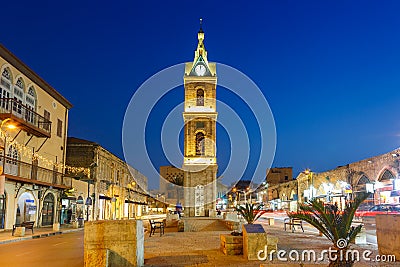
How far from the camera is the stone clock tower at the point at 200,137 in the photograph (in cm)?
3061

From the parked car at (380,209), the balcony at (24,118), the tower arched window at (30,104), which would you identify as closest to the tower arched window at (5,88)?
the balcony at (24,118)

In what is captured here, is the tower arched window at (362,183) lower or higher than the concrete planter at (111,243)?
higher

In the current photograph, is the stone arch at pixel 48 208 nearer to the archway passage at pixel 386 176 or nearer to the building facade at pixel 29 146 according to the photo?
the building facade at pixel 29 146

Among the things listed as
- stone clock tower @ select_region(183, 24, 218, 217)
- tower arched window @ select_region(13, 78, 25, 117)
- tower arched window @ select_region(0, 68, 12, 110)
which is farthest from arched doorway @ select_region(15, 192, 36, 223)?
stone clock tower @ select_region(183, 24, 218, 217)

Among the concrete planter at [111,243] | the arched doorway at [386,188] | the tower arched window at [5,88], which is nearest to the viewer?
the concrete planter at [111,243]

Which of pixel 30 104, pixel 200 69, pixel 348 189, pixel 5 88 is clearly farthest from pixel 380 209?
pixel 5 88

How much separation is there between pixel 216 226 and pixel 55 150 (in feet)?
49.3

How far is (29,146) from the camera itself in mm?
27141

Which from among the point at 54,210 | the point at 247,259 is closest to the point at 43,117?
the point at 54,210

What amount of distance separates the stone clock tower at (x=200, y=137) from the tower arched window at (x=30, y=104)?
10935mm

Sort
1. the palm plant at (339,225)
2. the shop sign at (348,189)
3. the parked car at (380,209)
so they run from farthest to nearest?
the shop sign at (348,189) → the parked car at (380,209) → the palm plant at (339,225)

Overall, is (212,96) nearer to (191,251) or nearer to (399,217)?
(191,251)

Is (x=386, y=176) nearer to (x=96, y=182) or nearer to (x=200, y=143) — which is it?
(x=200, y=143)

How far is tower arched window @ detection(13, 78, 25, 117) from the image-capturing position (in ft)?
81.2
